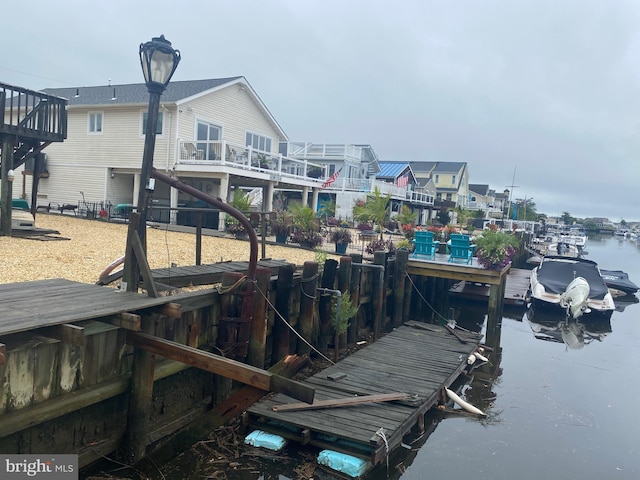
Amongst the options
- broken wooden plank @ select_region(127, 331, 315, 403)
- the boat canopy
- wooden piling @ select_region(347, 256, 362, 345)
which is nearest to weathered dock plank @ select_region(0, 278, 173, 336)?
broken wooden plank @ select_region(127, 331, 315, 403)

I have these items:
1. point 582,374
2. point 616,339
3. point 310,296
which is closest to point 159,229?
point 310,296

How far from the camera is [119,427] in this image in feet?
19.5

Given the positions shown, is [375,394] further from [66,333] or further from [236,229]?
[236,229]

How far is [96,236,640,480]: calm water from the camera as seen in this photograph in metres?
6.90

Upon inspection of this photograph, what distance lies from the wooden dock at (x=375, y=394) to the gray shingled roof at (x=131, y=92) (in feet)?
57.5

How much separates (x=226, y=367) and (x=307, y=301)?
4.19 metres

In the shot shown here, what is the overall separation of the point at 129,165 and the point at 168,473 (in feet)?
69.4

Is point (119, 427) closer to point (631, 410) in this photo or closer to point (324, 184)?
point (631, 410)

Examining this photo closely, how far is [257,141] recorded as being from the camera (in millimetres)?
29141

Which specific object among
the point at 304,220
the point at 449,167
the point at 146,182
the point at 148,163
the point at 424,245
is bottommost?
the point at 424,245

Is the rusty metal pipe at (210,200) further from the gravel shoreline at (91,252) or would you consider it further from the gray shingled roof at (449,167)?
the gray shingled roof at (449,167)

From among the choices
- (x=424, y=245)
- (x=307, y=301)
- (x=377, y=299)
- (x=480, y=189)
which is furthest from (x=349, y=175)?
(x=480, y=189)

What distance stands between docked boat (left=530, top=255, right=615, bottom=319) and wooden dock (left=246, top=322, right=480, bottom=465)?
896 centimetres

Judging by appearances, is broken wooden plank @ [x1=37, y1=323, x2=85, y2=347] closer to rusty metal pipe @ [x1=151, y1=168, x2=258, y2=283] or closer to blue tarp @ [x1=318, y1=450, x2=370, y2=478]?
rusty metal pipe @ [x1=151, y1=168, x2=258, y2=283]
